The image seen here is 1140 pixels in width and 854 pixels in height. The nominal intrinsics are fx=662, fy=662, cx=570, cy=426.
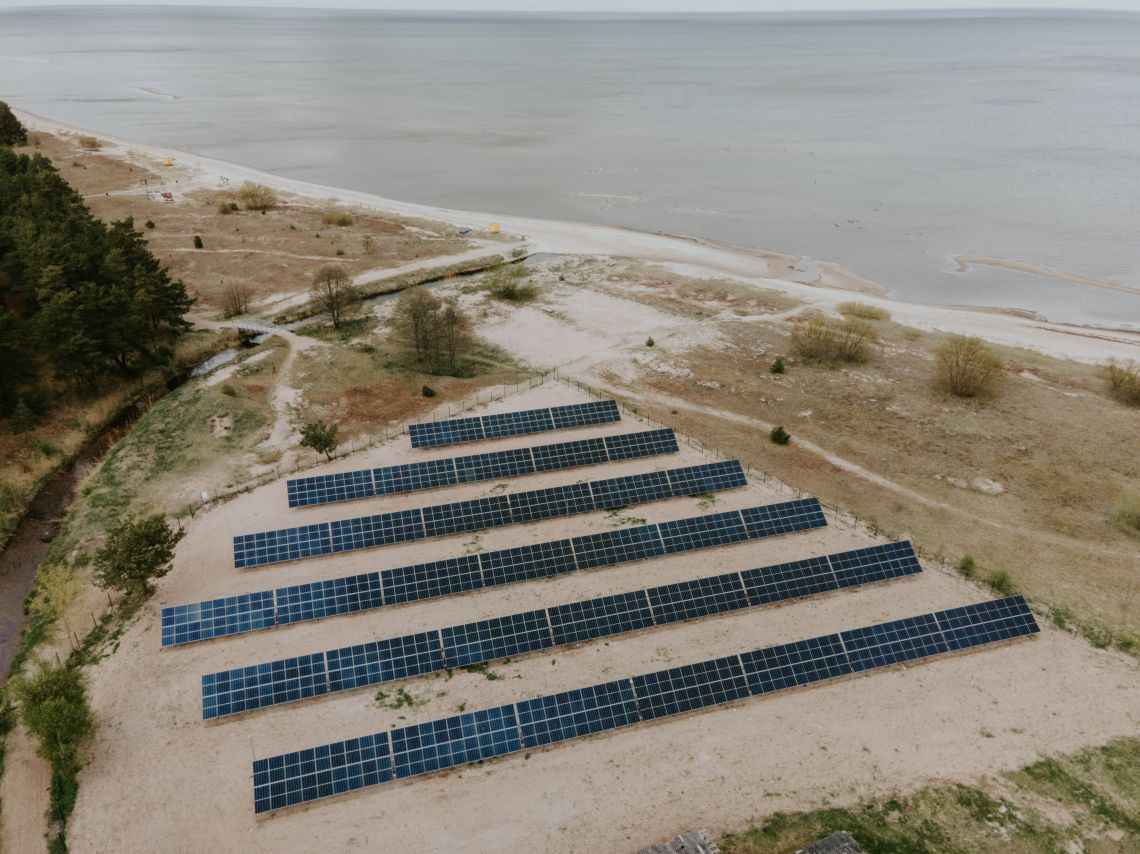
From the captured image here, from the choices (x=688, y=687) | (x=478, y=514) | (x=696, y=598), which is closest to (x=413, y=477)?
(x=478, y=514)

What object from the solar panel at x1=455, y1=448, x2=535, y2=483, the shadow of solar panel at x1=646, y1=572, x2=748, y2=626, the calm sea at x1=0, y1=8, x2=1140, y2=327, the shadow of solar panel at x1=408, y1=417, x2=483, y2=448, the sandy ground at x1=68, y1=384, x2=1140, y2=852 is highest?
the calm sea at x1=0, y1=8, x2=1140, y2=327

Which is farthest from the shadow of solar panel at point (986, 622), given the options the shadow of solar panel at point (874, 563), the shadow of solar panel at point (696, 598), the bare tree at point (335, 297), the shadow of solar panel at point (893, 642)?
the bare tree at point (335, 297)

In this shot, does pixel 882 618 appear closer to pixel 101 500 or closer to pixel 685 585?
pixel 685 585

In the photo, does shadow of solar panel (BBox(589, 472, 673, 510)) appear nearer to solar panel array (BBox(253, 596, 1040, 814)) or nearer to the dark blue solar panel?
solar panel array (BBox(253, 596, 1040, 814))

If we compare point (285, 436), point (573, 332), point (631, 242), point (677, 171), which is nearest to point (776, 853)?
point (285, 436)

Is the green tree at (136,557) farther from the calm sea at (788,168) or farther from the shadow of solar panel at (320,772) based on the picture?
the calm sea at (788,168)

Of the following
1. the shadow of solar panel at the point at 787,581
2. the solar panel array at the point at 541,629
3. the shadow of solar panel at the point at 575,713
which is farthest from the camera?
the shadow of solar panel at the point at 787,581

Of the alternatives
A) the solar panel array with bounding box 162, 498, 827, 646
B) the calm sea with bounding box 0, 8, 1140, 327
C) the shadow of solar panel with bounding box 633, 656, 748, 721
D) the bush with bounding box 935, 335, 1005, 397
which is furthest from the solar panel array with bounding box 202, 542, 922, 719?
the calm sea with bounding box 0, 8, 1140, 327
